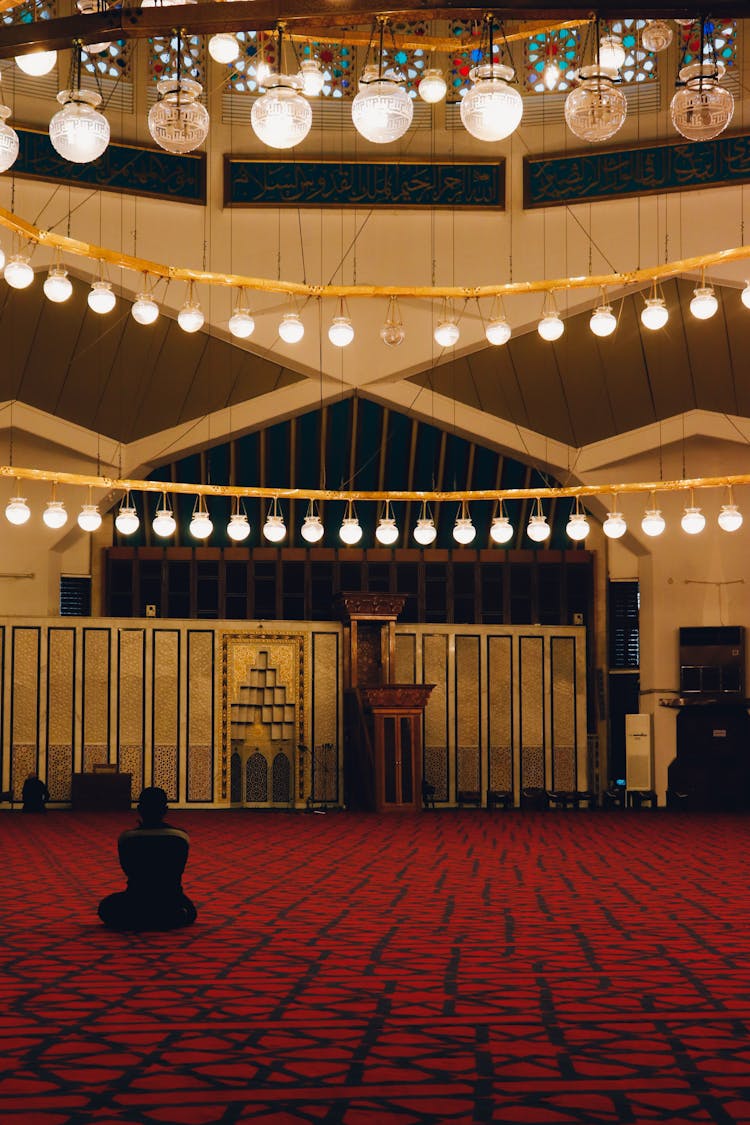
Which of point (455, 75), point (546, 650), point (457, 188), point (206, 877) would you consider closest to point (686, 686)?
point (546, 650)


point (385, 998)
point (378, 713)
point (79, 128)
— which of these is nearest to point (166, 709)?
point (378, 713)

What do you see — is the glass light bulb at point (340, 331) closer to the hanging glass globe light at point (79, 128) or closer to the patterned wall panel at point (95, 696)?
the hanging glass globe light at point (79, 128)

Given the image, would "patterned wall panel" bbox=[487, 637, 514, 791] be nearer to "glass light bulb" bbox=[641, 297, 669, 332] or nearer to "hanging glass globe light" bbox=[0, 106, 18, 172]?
"glass light bulb" bbox=[641, 297, 669, 332]

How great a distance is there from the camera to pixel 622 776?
15.4m

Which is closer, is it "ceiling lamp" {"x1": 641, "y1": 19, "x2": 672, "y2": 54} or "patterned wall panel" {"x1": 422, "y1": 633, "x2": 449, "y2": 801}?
"ceiling lamp" {"x1": 641, "y1": 19, "x2": 672, "y2": 54}

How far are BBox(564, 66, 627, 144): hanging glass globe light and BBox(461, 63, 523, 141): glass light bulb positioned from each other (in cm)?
27

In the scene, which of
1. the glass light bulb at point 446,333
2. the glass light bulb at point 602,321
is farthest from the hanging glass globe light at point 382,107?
the glass light bulb at point 446,333

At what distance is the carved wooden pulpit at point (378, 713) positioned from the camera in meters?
12.9

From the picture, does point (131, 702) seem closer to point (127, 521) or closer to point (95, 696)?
point (95, 696)

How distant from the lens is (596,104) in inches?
157

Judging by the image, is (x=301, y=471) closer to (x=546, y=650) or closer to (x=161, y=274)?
(x=546, y=650)

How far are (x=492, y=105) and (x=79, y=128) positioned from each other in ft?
4.07

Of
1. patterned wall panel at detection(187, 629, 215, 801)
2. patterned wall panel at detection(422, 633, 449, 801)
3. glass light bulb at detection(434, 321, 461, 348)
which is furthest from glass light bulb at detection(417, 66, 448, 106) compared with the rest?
patterned wall panel at detection(422, 633, 449, 801)

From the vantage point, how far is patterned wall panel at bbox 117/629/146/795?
14016 mm
